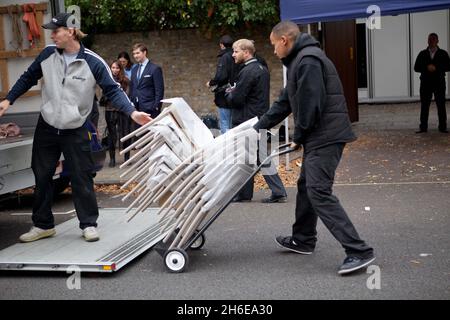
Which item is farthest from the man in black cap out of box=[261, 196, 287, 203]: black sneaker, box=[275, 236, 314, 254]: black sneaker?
box=[261, 196, 287, 203]: black sneaker

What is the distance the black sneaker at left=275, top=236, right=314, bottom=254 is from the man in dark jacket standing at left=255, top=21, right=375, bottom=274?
0.56 meters

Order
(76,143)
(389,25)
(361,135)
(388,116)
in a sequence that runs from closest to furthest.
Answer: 1. (76,143)
2. (361,135)
3. (388,116)
4. (389,25)

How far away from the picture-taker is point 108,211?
8.09 metres

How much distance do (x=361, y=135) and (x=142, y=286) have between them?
10044mm

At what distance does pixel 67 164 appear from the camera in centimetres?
673

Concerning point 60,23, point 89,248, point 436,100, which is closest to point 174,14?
point 436,100

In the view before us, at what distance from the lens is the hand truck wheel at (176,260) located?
5.88 metres

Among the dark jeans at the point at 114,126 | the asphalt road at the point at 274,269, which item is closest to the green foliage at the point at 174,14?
the dark jeans at the point at 114,126

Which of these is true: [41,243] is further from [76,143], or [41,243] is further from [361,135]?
[361,135]

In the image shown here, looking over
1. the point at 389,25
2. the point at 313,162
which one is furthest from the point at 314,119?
the point at 389,25

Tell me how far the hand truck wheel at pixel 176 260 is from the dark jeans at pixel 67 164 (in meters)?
1.21

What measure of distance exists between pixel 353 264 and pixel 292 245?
0.89 metres

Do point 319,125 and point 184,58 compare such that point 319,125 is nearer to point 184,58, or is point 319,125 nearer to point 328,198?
point 328,198

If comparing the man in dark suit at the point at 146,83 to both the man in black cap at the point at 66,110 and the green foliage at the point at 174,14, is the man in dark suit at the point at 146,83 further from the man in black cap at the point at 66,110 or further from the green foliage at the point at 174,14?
the man in black cap at the point at 66,110
